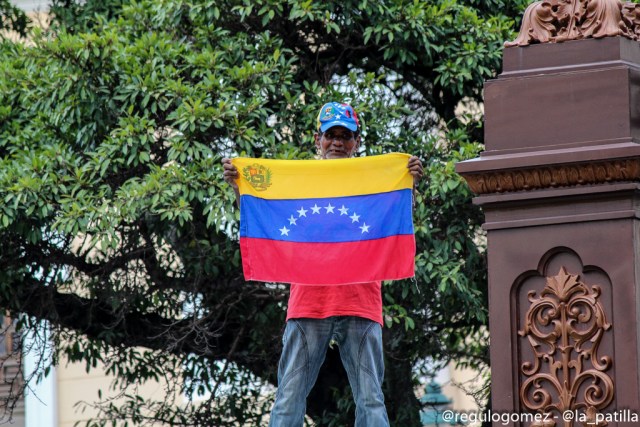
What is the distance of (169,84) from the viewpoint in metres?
9.06

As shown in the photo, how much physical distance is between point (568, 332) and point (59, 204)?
5.96 metres

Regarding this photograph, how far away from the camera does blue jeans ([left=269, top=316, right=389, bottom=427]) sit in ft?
17.8

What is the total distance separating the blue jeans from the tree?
10.4 ft

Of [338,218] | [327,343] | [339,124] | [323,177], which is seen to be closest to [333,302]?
[327,343]

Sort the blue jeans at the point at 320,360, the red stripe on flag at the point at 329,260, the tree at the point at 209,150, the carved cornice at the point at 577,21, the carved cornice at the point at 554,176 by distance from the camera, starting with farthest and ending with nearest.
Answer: the tree at the point at 209,150
the red stripe on flag at the point at 329,260
the blue jeans at the point at 320,360
the carved cornice at the point at 577,21
the carved cornice at the point at 554,176

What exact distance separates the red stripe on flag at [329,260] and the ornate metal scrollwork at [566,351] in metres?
1.80

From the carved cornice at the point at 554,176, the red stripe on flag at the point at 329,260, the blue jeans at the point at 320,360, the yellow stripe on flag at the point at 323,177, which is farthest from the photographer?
the yellow stripe on flag at the point at 323,177

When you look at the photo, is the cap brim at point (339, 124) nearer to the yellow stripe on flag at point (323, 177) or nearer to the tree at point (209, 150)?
the yellow stripe on flag at point (323, 177)

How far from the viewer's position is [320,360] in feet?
18.1

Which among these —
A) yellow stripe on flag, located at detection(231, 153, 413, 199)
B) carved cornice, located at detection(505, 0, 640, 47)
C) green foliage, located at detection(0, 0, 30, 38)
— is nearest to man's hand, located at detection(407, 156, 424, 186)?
yellow stripe on flag, located at detection(231, 153, 413, 199)

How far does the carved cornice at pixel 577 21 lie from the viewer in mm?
3857

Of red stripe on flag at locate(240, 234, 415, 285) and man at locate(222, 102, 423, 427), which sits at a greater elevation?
red stripe on flag at locate(240, 234, 415, 285)

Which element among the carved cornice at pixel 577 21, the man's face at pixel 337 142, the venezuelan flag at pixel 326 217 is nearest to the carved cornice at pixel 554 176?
the carved cornice at pixel 577 21

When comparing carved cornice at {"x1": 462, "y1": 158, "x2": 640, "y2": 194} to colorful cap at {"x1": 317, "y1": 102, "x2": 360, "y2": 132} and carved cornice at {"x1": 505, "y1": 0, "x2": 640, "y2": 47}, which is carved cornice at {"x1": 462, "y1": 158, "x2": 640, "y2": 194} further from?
colorful cap at {"x1": 317, "y1": 102, "x2": 360, "y2": 132}
